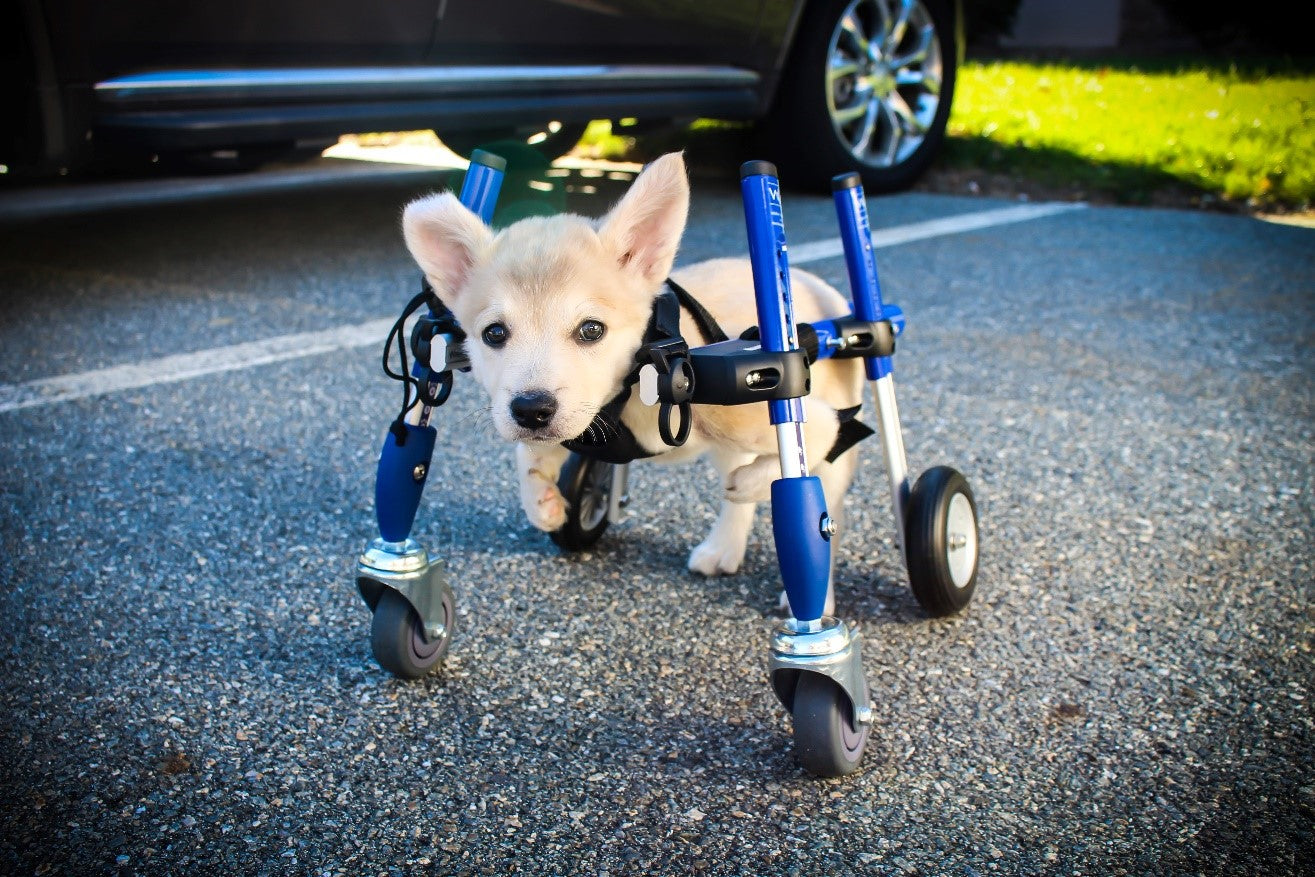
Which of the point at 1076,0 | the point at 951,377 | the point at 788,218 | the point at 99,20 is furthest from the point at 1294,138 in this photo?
the point at 1076,0

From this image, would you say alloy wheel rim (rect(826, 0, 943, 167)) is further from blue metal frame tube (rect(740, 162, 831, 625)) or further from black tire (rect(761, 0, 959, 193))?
blue metal frame tube (rect(740, 162, 831, 625))

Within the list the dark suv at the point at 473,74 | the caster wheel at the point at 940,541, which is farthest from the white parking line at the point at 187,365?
the caster wheel at the point at 940,541

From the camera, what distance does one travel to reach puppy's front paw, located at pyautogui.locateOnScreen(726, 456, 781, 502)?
2.27m

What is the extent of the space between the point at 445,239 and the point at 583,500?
0.90 metres

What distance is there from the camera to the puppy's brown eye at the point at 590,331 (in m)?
2.08

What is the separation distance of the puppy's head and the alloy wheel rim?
4757 mm

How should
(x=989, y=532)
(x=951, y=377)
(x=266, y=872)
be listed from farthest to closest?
(x=951, y=377)
(x=989, y=532)
(x=266, y=872)

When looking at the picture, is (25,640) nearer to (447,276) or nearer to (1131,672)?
(447,276)

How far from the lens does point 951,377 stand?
428cm

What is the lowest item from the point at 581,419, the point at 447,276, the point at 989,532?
the point at 989,532

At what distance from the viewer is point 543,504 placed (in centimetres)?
236

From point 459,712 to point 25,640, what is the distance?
3.23ft

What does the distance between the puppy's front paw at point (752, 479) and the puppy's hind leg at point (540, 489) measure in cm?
37

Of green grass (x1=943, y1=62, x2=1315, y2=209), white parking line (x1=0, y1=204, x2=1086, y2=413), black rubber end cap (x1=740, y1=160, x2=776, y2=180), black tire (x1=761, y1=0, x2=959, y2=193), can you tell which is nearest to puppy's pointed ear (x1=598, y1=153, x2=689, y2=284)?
black rubber end cap (x1=740, y1=160, x2=776, y2=180)
